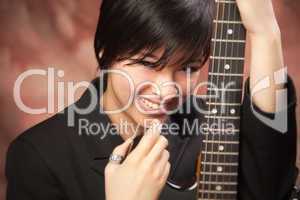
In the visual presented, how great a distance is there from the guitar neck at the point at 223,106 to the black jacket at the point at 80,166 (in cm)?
2

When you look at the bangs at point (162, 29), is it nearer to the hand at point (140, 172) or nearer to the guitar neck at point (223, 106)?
the guitar neck at point (223, 106)

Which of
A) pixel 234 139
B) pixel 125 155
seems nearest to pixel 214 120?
pixel 234 139

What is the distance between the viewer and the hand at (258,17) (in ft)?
2.39

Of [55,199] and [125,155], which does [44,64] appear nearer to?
[55,199]

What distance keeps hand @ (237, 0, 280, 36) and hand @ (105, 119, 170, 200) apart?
0.19 meters

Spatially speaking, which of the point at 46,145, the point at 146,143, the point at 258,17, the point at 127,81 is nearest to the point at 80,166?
the point at 46,145

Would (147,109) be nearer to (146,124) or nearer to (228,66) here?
(146,124)

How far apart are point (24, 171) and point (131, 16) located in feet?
1.02

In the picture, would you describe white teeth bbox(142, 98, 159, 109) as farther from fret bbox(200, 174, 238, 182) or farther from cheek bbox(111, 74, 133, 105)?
fret bbox(200, 174, 238, 182)

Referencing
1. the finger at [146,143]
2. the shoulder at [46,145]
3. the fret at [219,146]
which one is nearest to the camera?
the finger at [146,143]

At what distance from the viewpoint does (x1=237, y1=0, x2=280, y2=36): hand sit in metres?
0.73

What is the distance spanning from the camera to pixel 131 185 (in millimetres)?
693

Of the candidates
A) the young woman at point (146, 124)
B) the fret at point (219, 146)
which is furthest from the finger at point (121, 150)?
the fret at point (219, 146)

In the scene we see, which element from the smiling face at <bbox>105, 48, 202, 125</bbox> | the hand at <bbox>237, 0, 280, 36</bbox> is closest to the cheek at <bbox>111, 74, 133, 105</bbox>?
the smiling face at <bbox>105, 48, 202, 125</bbox>
